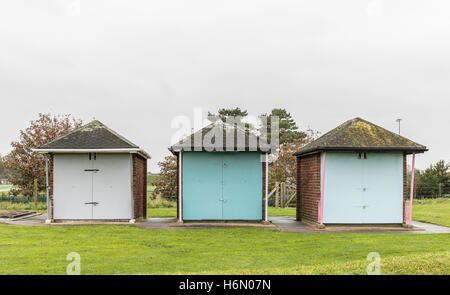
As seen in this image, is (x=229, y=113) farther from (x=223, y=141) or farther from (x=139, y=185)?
(x=223, y=141)

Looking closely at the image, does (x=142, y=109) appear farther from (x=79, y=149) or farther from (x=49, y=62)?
(x=79, y=149)

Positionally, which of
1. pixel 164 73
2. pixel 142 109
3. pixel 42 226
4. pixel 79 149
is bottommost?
pixel 42 226

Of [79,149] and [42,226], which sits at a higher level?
[79,149]

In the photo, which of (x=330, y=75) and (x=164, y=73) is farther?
(x=330, y=75)

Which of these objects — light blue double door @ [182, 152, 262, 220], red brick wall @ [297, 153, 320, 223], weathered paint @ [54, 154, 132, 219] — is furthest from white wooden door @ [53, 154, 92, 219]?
red brick wall @ [297, 153, 320, 223]

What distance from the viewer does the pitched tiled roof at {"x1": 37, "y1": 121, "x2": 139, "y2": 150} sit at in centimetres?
1334

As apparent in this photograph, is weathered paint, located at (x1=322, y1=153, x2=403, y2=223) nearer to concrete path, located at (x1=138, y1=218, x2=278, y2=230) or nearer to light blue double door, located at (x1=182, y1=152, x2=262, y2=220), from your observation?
concrete path, located at (x1=138, y1=218, x2=278, y2=230)

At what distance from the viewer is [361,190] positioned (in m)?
13.1

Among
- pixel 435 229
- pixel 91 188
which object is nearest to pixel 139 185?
pixel 91 188

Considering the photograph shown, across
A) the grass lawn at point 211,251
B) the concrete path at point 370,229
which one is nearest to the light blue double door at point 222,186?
the concrete path at point 370,229

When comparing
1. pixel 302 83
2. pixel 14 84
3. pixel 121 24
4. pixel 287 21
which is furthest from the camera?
pixel 302 83
